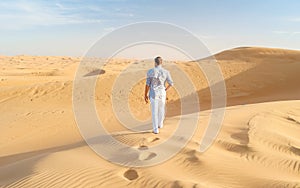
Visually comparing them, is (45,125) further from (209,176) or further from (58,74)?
(58,74)

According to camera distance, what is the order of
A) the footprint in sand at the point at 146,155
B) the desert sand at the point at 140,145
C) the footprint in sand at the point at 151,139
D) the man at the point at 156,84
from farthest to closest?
1. the man at the point at 156,84
2. the footprint in sand at the point at 151,139
3. the footprint in sand at the point at 146,155
4. the desert sand at the point at 140,145

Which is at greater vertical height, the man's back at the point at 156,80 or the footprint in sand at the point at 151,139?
the man's back at the point at 156,80

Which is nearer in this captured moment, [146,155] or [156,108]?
[146,155]

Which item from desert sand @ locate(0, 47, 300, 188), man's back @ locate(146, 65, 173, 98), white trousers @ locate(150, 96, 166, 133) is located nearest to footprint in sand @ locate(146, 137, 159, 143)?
desert sand @ locate(0, 47, 300, 188)

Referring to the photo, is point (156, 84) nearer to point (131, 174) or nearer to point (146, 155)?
point (146, 155)

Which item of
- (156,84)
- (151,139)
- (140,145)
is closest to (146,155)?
(140,145)

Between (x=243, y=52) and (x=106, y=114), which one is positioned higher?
(x=243, y=52)

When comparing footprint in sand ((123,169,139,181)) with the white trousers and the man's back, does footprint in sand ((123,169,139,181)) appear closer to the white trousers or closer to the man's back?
the white trousers

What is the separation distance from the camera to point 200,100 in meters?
17.3

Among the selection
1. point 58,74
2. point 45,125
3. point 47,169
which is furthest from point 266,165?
point 58,74

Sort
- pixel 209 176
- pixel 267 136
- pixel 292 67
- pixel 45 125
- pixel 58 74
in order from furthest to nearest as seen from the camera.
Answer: pixel 58 74 → pixel 292 67 → pixel 45 125 → pixel 267 136 → pixel 209 176

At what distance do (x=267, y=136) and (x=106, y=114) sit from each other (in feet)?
26.1

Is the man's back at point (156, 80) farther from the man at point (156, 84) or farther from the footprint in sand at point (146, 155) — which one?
the footprint in sand at point (146, 155)

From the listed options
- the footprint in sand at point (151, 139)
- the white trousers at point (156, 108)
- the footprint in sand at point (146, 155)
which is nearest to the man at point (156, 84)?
the white trousers at point (156, 108)
